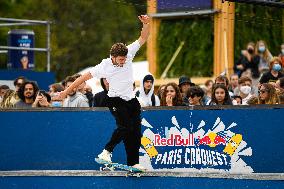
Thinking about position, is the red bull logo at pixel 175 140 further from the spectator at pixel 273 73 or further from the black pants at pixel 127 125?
the spectator at pixel 273 73

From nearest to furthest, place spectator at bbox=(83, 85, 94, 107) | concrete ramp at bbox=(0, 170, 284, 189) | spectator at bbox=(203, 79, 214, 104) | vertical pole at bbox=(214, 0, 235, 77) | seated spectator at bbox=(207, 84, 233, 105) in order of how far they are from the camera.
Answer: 1. concrete ramp at bbox=(0, 170, 284, 189)
2. seated spectator at bbox=(207, 84, 233, 105)
3. spectator at bbox=(203, 79, 214, 104)
4. spectator at bbox=(83, 85, 94, 107)
5. vertical pole at bbox=(214, 0, 235, 77)

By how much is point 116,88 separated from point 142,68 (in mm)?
14823

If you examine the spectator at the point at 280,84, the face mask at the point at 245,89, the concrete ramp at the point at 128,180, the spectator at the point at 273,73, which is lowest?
the concrete ramp at the point at 128,180

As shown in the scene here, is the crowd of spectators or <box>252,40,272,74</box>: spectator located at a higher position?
<box>252,40,272,74</box>: spectator

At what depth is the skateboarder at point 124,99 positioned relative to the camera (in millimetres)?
14945

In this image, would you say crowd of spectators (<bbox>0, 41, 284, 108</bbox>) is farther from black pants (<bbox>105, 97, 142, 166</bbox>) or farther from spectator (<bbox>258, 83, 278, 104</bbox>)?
black pants (<bbox>105, 97, 142, 166</bbox>)

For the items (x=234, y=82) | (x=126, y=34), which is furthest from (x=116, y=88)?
(x=126, y=34)

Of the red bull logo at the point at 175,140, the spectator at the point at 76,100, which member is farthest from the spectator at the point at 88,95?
the red bull logo at the point at 175,140

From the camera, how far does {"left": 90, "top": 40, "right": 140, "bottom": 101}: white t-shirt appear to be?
49.0 ft

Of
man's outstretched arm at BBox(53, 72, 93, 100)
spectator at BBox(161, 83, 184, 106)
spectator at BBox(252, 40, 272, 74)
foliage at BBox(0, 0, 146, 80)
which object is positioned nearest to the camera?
man's outstretched arm at BBox(53, 72, 93, 100)

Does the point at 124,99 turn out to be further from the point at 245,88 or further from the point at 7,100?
the point at 245,88

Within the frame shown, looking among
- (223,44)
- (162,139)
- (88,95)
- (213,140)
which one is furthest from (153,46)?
(213,140)

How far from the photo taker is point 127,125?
49.1ft

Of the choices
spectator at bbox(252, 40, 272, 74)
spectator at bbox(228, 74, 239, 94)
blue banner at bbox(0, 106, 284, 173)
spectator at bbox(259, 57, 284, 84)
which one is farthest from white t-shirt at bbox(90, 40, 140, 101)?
spectator at bbox(252, 40, 272, 74)
